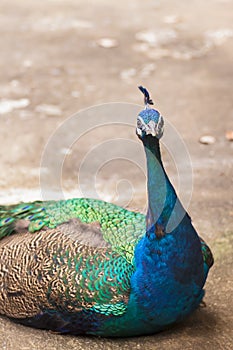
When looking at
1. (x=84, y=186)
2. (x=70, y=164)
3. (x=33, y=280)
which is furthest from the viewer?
(x=70, y=164)

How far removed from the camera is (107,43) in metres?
6.27

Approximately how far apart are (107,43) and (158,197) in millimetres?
4023

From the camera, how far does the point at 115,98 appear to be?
527cm

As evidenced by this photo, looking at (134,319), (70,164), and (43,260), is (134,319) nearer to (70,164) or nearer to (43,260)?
(43,260)

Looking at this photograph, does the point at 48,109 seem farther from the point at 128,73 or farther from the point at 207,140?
the point at 207,140

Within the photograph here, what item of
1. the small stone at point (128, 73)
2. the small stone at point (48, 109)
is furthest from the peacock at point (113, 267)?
the small stone at point (128, 73)

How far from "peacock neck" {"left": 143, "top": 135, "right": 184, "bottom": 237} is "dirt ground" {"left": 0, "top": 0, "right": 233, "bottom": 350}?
→ 0.51 meters

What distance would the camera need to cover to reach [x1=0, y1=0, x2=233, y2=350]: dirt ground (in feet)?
9.80

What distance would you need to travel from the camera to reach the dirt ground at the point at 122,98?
118 inches

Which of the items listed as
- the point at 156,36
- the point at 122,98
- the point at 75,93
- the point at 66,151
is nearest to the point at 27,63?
the point at 75,93

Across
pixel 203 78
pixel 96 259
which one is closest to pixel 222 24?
pixel 203 78

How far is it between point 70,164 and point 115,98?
1.08 metres

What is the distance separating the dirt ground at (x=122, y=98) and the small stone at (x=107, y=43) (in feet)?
0.06

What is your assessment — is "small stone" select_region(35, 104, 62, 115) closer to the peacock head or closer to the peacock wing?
the peacock wing
